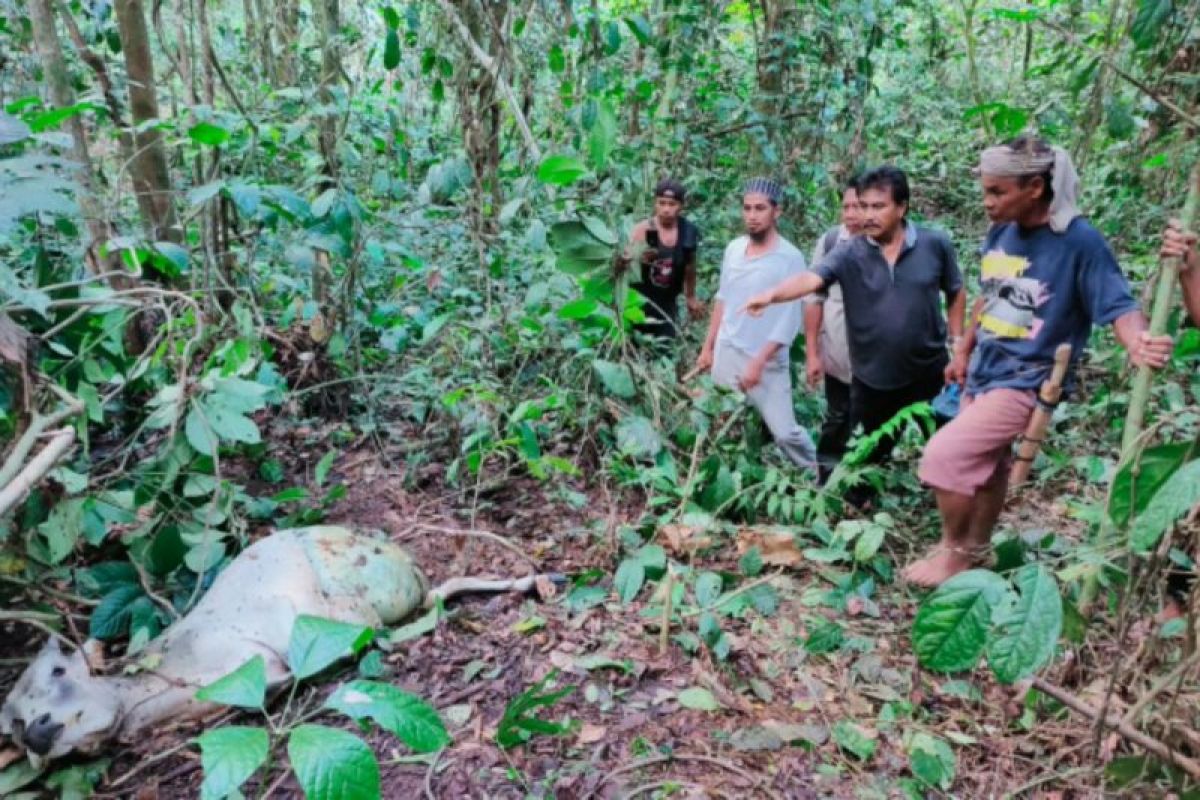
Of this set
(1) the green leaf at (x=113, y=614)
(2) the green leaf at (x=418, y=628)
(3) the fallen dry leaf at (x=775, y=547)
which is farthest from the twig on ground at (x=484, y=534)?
(1) the green leaf at (x=113, y=614)

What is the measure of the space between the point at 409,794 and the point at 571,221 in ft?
6.53

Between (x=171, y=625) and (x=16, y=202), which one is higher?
(x=16, y=202)

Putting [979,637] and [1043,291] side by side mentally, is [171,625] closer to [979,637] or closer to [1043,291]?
[979,637]

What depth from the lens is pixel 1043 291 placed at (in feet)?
9.43

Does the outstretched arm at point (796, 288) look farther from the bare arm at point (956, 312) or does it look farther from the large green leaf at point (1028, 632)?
the large green leaf at point (1028, 632)

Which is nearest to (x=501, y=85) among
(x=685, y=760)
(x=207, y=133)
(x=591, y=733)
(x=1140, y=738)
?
(x=207, y=133)

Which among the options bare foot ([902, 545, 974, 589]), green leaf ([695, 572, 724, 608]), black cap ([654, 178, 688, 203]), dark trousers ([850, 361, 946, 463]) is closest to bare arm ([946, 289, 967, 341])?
dark trousers ([850, 361, 946, 463])

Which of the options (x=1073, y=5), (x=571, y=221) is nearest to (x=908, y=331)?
(x=571, y=221)

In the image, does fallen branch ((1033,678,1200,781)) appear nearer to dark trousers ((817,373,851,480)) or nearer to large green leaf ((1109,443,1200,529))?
large green leaf ((1109,443,1200,529))

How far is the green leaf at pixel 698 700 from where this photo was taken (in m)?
2.38

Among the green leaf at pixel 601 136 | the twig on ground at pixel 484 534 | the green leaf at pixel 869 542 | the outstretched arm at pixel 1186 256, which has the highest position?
the green leaf at pixel 601 136

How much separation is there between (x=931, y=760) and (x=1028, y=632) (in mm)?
1155

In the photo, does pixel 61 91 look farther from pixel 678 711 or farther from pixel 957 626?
pixel 957 626

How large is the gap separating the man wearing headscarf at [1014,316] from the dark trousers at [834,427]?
109 cm
